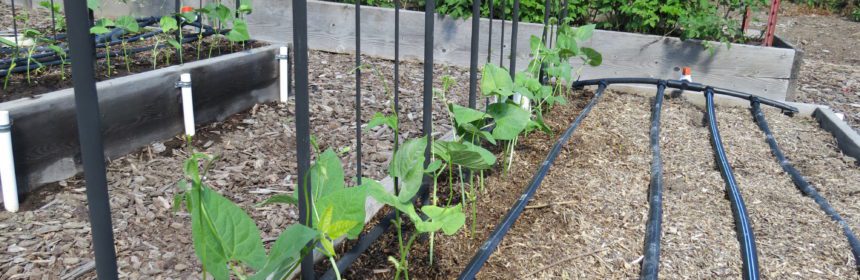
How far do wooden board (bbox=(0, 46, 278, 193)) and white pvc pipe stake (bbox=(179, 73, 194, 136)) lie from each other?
0.06 meters

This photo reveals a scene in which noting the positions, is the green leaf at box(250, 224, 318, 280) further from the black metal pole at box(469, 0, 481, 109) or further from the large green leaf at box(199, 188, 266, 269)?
the black metal pole at box(469, 0, 481, 109)

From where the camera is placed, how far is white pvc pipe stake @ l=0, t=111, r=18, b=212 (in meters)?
2.27

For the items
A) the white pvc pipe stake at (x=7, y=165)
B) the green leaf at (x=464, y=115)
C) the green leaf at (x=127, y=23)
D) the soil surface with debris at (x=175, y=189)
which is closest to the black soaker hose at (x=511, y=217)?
the green leaf at (x=464, y=115)

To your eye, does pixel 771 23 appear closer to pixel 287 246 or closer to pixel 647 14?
pixel 647 14

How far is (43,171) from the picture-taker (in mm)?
2523

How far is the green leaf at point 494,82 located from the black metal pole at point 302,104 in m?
1.12

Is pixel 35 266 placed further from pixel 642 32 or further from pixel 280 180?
pixel 642 32

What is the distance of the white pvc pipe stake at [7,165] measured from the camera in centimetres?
227

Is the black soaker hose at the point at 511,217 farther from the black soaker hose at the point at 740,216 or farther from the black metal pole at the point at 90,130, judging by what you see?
the black metal pole at the point at 90,130

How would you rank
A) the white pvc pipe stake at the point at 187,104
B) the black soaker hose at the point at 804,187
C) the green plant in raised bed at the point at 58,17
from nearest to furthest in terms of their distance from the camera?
the black soaker hose at the point at 804,187, the white pvc pipe stake at the point at 187,104, the green plant in raised bed at the point at 58,17

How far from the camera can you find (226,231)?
1186mm

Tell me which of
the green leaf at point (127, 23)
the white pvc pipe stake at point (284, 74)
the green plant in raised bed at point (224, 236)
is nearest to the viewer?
the green plant in raised bed at point (224, 236)

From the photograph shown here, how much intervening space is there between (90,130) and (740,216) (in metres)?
2.20

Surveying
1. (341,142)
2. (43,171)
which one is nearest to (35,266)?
(43,171)
